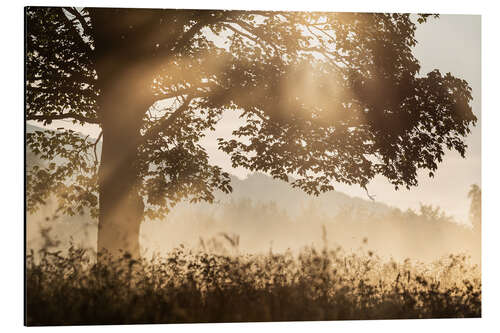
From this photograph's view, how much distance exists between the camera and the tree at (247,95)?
30.2 ft

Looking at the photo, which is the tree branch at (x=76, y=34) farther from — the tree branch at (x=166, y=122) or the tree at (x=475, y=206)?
the tree at (x=475, y=206)

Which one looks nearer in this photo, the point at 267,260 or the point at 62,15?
the point at 267,260

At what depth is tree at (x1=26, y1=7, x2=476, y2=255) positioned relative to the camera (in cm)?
922

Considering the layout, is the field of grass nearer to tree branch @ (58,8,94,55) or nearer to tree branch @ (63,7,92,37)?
tree branch @ (58,8,94,55)

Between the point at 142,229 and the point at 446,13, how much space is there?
19.9 ft

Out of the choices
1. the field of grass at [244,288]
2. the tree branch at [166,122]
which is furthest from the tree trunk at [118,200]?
the field of grass at [244,288]


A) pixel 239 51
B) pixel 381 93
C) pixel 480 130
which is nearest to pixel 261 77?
pixel 239 51

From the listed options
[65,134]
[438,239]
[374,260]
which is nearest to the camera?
[374,260]

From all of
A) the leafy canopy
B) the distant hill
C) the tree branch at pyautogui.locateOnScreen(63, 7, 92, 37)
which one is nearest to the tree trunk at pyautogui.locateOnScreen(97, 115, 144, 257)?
the leafy canopy

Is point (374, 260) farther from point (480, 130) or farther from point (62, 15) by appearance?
point (62, 15)

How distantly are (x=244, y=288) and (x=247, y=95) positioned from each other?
3303 mm

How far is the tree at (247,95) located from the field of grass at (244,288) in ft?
4.54

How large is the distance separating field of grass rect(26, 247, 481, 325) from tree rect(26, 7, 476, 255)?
1.38 metres
